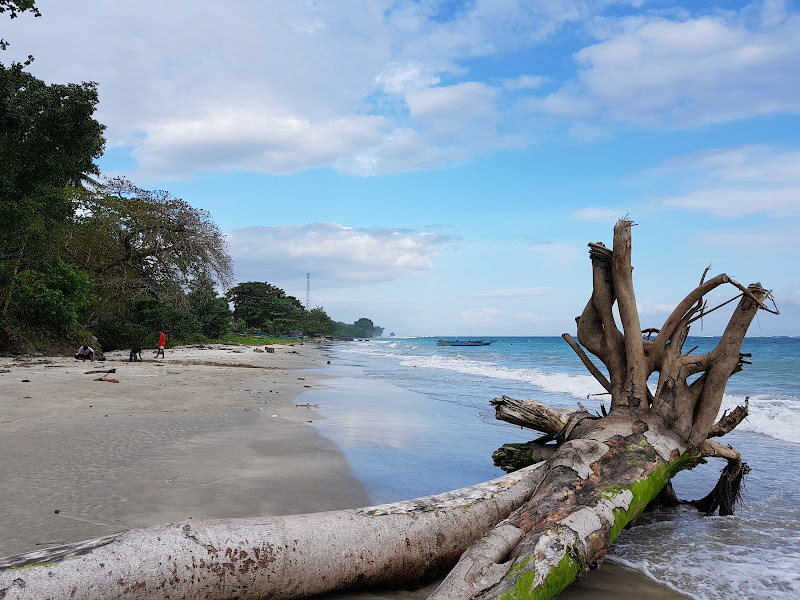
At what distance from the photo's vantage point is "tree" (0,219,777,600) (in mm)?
2594

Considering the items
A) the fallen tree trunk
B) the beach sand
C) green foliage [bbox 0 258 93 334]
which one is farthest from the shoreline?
green foliage [bbox 0 258 93 334]

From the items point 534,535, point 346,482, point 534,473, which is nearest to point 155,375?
point 346,482

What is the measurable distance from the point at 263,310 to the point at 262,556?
276ft

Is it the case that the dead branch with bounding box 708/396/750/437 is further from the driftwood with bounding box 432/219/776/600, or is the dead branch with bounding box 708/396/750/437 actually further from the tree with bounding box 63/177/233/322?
the tree with bounding box 63/177/233/322

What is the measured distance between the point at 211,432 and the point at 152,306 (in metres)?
23.4

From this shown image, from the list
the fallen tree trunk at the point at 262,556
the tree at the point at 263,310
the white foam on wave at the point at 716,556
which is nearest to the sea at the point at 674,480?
the white foam on wave at the point at 716,556

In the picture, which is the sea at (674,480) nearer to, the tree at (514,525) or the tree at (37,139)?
the tree at (514,525)

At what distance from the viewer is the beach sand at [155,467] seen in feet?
12.3

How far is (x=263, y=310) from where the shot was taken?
276 feet

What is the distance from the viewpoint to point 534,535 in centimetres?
305

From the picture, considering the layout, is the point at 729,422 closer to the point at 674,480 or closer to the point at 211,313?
the point at 674,480

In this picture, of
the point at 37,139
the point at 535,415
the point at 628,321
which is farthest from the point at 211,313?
the point at 628,321

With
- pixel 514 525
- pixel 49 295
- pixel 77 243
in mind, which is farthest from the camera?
pixel 77 243

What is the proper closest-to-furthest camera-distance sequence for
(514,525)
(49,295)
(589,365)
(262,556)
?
(262,556)
(514,525)
(589,365)
(49,295)
